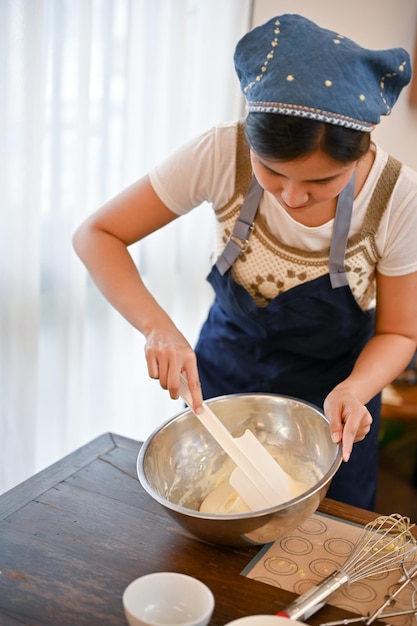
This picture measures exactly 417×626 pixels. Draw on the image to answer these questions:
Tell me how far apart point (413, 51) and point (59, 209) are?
147cm

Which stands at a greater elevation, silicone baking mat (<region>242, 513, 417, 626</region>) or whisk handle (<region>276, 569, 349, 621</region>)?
whisk handle (<region>276, 569, 349, 621</region>)

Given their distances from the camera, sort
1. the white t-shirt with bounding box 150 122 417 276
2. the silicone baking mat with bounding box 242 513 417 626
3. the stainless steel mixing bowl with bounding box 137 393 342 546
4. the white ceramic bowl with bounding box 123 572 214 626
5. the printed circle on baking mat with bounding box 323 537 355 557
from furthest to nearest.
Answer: the white t-shirt with bounding box 150 122 417 276
the stainless steel mixing bowl with bounding box 137 393 342 546
the printed circle on baking mat with bounding box 323 537 355 557
the silicone baking mat with bounding box 242 513 417 626
the white ceramic bowl with bounding box 123 572 214 626

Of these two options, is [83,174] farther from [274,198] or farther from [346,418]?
[346,418]

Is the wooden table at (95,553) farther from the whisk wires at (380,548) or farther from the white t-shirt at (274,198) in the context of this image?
the white t-shirt at (274,198)

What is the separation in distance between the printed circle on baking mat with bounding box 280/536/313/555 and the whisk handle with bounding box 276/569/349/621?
107 millimetres

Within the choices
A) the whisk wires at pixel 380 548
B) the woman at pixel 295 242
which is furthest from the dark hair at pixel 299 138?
the whisk wires at pixel 380 548

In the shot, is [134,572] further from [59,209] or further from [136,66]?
[136,66]

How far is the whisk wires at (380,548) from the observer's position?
1.10 metres

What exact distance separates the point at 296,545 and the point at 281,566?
0.22 feet

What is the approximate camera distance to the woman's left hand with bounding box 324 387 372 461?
117cm

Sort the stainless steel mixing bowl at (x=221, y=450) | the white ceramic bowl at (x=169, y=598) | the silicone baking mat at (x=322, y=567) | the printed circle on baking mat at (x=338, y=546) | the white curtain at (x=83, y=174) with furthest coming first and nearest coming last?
the white curtain at (x=83, y=174), the stainless steel mixing bowl at (x=221, y=450), the printed circle on baking mat at (x=338, y=546), the silicone baking mat at (x=322, y=567), the white ceramic bowl at (x=169, y=598)

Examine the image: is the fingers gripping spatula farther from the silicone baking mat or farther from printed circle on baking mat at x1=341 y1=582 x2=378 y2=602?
printed circle on baking mat at x1=341 y1=582 x2=378 y2=602

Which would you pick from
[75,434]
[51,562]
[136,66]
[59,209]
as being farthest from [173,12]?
[51,562]

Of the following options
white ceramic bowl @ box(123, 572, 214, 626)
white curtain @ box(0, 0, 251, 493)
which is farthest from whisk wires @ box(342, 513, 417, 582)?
white curtain @ box(0, 0, 251, 493)
